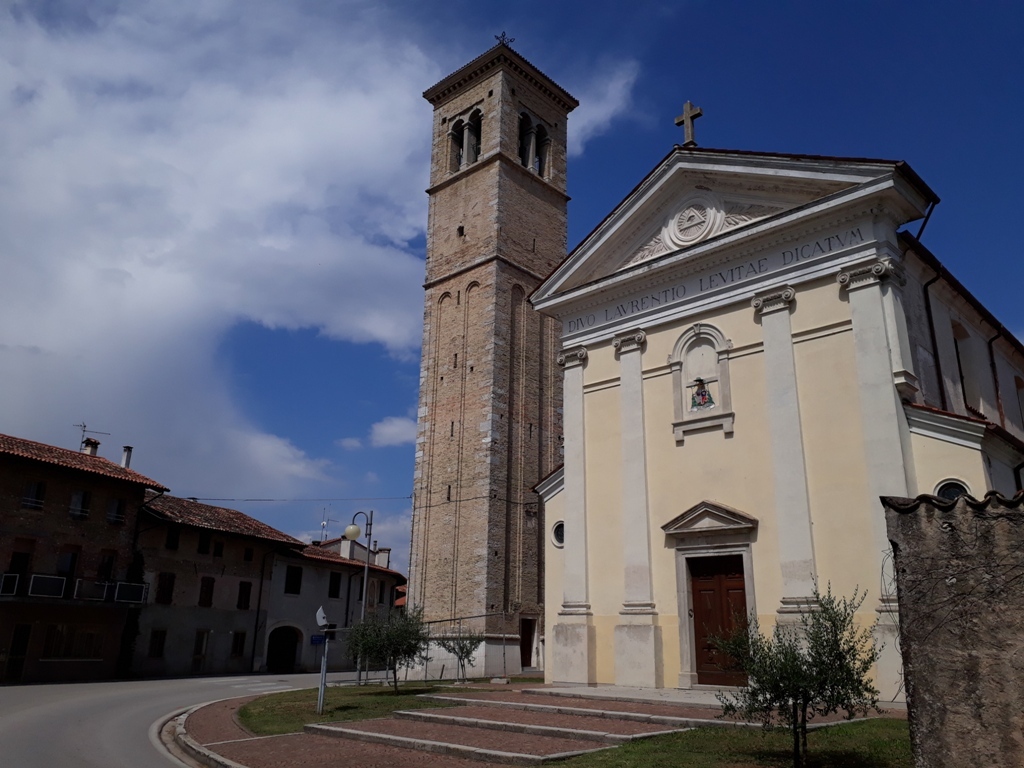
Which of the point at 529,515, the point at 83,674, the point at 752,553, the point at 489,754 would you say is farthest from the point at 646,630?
the point at 83,674

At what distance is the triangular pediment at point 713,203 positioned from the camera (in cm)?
1430

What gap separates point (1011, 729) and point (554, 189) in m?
30.3

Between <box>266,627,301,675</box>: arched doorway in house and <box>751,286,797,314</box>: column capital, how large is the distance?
88.0ft

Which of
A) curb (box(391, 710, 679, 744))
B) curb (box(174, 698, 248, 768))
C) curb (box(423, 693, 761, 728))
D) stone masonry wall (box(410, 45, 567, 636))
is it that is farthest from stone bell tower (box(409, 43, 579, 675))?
curb (box(174, 698, 248, 768))

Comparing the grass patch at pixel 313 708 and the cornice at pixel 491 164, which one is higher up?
the cornice at pixel 491 164

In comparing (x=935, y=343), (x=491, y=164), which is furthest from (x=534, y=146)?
(x=935, y=343)

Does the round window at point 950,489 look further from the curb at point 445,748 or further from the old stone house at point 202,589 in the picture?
the old stone house at point 202,589

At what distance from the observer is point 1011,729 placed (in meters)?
5.42

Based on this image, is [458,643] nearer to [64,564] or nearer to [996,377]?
[64,564]

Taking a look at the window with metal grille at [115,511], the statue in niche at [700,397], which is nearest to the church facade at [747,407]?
the statue in niche at [700,397]

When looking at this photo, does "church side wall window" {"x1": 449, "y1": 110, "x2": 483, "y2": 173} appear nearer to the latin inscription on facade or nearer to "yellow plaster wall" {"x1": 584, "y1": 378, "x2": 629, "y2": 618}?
the latin inscription on facade

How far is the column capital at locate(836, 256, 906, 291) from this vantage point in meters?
13.9

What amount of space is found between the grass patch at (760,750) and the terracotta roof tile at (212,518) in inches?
985

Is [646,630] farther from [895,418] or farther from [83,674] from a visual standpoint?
[83,674]
